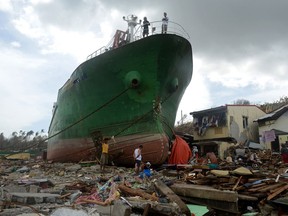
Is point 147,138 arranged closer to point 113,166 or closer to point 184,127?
point 113,166

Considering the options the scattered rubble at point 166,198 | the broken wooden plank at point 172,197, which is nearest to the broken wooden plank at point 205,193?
the scattered rubble at point 166,198

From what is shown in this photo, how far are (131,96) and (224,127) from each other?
1159 centimetres

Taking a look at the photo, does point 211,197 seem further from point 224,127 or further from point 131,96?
point 224,127

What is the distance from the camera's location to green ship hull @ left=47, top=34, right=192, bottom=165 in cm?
1052

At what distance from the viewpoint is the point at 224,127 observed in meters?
20.7

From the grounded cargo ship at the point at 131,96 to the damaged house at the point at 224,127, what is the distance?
9.21 meters

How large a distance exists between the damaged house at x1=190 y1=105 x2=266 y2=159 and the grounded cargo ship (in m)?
9.21

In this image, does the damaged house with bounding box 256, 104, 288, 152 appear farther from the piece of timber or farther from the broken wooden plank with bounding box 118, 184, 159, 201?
the broken wooden plank with bounding box 118, 184, 159, 201

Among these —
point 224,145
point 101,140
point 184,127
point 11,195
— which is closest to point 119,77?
point 101,140

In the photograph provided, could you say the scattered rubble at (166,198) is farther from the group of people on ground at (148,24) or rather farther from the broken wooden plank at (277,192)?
the group of people on ground at (148,24)

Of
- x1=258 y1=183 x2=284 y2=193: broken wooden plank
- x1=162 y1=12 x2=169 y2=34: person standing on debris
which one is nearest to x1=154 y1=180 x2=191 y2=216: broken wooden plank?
x1=258 y1=183 x2=284 y2=193: broken wooden plank

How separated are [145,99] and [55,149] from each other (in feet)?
19.6

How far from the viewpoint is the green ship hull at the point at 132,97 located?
34.5ft

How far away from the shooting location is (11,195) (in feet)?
16.0
